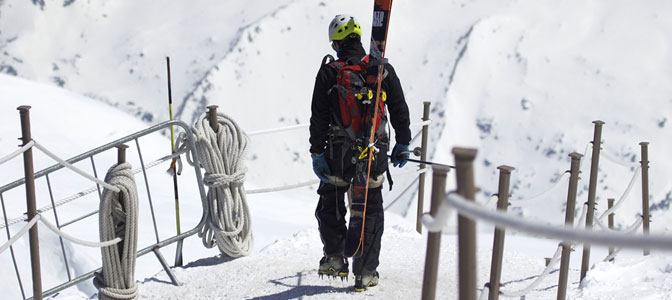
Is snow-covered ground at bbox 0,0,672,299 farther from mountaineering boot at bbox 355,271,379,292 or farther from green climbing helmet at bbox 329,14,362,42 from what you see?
green climbing helmet at bbox 329,14,362,42

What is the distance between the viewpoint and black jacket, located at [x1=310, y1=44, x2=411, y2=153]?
530 cm

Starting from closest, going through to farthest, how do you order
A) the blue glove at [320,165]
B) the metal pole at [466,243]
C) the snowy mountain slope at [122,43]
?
the metal pole at [466,243]
the blue glove at [320,165]
the snowy mountain slope at [122,43]

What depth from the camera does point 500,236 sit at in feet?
14.1

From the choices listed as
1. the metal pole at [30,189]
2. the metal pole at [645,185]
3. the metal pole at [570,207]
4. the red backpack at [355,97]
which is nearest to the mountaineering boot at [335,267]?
the red backpack at [355,97]

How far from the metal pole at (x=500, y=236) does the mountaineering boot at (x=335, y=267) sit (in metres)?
1.39

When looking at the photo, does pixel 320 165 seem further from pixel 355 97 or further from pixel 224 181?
pixel 224 181

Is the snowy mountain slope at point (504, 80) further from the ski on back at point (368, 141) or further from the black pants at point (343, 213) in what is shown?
the ski on back at point (368, 141)

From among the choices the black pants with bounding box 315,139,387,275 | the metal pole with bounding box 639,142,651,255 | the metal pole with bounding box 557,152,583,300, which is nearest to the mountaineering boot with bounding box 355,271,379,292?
the black pants with bounding box 315,139,387,275

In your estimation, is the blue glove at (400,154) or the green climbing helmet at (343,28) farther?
the blue glove at (400,154)

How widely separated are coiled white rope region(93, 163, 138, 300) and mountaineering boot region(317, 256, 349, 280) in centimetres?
136

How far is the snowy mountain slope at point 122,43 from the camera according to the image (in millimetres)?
46500

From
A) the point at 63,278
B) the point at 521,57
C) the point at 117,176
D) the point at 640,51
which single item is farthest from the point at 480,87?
the point at 117,176

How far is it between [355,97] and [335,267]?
4.24 feet

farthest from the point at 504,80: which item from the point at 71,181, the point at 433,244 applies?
the point at 433,244
